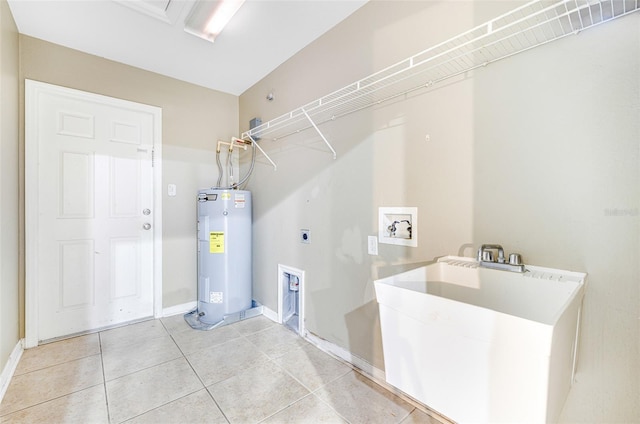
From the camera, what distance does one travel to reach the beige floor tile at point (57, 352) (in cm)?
189

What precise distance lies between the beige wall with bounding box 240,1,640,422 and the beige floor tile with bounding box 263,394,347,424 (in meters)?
0.42

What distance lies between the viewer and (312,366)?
6.09 feet

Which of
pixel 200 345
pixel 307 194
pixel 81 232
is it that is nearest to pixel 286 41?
pixel 307 194

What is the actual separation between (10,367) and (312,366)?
1951mm

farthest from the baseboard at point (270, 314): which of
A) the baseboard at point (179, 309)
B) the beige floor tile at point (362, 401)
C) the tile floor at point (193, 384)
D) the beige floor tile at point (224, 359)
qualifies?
the beige floor tile at point (362, 401)

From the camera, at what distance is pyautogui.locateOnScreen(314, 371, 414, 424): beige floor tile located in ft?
4.61

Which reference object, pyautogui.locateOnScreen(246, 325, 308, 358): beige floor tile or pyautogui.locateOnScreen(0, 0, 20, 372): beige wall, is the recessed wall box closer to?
pyautogui.locateOnScreen(246, 325, 308, 358): beige floor tile

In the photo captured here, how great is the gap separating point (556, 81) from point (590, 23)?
0.64 feet

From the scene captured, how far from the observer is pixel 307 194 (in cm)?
222

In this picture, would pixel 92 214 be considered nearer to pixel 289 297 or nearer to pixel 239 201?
pixel 239 201

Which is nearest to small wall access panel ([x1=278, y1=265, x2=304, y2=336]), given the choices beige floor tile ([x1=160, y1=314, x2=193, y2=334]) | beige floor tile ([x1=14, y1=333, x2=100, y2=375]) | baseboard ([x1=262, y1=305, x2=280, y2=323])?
baseboard ([x1=262, y1=305, x2=280, y2=323])

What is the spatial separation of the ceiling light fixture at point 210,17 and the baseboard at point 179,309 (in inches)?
96.6

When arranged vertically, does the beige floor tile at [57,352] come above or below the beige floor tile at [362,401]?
below

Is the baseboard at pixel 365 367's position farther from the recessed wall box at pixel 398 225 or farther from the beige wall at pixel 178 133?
the beige wall at pixel 178 133
